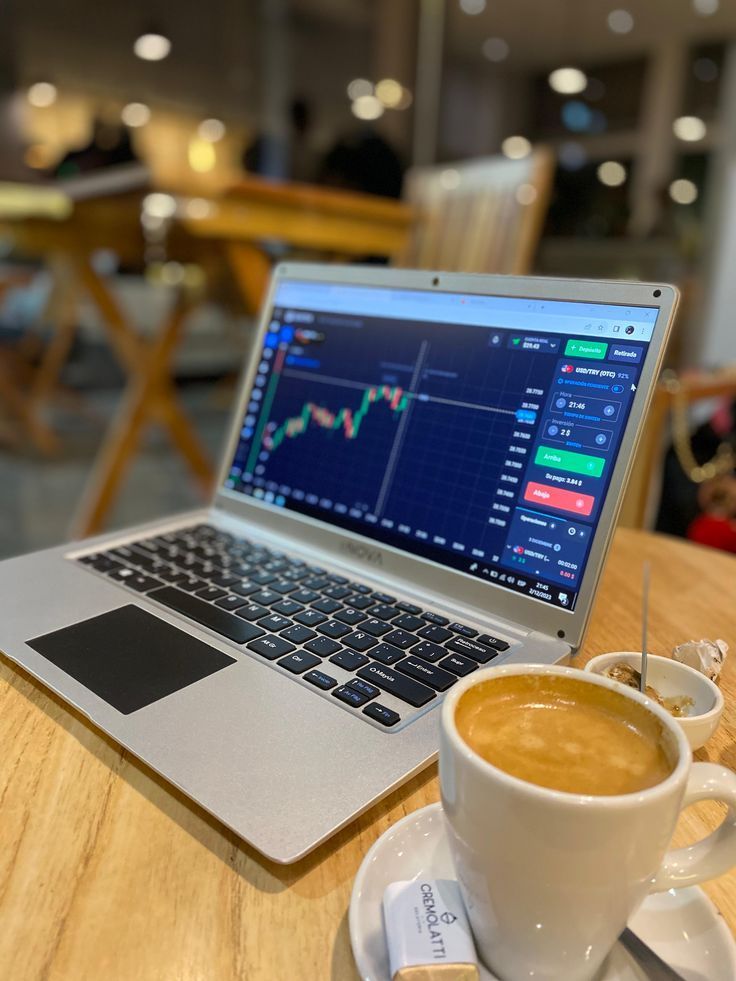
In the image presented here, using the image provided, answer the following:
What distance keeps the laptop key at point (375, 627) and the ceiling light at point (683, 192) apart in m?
3.82

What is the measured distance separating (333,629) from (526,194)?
3.93 feet

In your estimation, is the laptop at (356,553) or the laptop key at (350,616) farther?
the laptop key at (350,616)

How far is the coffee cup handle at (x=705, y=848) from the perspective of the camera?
254 millimetres

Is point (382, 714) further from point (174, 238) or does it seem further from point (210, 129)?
point (210, 129)

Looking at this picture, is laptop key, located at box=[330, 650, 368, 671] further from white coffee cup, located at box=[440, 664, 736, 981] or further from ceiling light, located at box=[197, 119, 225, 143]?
ceiling light, located at box=[197, 119, 225, 143]

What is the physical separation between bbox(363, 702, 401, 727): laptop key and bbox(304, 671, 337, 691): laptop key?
3 cm

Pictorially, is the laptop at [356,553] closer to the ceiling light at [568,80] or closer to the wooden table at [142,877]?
the wooden table at [142,877]

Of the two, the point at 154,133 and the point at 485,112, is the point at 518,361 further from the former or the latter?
the point at 485,112

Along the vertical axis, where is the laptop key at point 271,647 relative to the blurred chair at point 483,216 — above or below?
below

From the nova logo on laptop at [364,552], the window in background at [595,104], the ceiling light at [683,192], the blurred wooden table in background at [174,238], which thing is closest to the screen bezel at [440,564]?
the nova logo on laptop at [364,552]

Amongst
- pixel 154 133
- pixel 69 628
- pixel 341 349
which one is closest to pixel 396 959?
pixel 69 628

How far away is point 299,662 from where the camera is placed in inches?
17.4

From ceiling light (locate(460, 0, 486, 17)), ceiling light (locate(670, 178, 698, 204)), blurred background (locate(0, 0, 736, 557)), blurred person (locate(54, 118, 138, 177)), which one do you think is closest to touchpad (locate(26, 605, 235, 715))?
Answer: blurred background (locate(0, 0, 736, 557))

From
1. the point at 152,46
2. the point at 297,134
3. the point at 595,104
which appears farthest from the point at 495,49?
the point at 152,46
